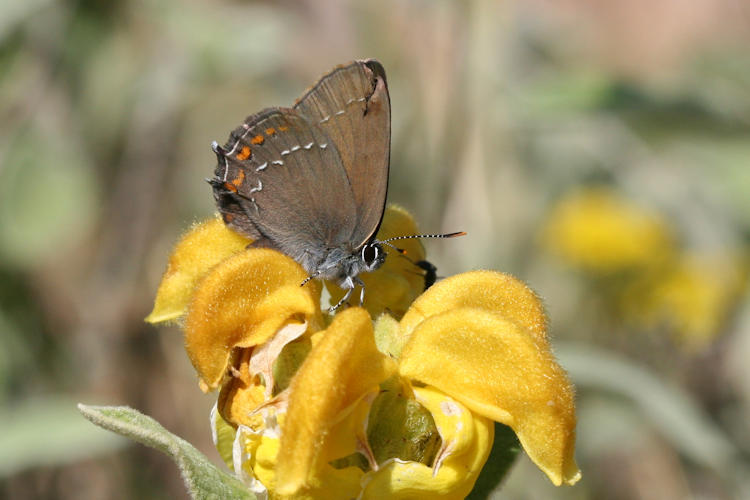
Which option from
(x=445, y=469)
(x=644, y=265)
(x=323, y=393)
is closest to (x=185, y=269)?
(x=323, y=393)

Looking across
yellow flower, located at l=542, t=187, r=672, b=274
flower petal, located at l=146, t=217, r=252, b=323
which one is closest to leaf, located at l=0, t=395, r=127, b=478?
flower petal, located at l=146, t=217, r=252, b=323

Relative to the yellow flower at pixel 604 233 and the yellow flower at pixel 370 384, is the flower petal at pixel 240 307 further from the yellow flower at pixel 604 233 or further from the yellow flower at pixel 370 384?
the yellow flower at pixel 604 233

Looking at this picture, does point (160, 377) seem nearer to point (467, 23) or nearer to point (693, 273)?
point (467, 23)

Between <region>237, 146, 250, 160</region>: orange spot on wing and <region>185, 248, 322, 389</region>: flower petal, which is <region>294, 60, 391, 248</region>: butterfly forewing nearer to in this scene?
<region>237, 146, 250, 160</region>: orange spot on wing

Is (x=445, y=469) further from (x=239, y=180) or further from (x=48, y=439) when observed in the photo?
(x=48, y=439)

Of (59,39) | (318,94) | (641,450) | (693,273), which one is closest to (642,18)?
(693,273)

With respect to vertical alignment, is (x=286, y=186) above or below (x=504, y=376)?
above

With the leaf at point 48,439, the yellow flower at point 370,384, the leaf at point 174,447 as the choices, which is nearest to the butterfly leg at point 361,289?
the yellow flower at point 370,384
